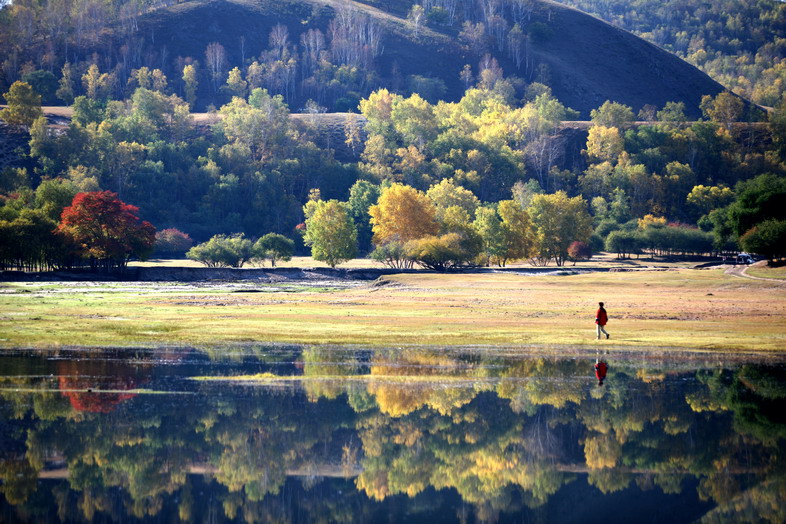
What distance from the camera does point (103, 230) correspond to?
102 metres

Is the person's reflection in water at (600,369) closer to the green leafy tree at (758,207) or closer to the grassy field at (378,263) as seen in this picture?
the green leafy tree at (758,207)

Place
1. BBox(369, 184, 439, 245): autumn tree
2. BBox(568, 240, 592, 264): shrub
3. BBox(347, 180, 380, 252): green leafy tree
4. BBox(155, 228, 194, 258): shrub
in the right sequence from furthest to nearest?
BBox(347, 180, 380, 252): green leafy tree < BBox(155, 228, 194, 258): shrub < BBox(568, 240, 592, 264): shrub < BBox(369, 184, 439, 245): autumn tree

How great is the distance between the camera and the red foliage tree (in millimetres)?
99000

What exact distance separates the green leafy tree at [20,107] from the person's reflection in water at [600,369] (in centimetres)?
16487

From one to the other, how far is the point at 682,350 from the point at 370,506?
84.4 feet

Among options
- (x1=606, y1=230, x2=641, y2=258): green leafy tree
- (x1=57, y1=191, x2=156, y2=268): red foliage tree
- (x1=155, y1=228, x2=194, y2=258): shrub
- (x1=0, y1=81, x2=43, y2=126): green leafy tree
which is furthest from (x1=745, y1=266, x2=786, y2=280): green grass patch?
(x1=0, y1=81, x2=43, y2=126): green leafy tree

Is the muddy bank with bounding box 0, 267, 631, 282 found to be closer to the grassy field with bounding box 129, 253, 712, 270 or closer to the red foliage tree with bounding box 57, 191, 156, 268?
the red foliage tree with bounding box 57, 191, 156, 268

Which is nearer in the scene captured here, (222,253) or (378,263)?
(222,253)

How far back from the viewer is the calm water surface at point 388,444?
18734 millimetres

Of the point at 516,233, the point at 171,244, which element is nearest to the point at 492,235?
the point at 516,233

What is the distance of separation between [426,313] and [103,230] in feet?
173

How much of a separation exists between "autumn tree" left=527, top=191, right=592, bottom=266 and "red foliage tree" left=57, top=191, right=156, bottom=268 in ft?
160

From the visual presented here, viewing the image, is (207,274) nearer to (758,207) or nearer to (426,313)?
(426,313)

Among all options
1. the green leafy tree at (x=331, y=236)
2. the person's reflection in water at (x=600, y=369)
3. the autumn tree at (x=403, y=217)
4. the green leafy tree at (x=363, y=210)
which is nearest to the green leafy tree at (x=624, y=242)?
the autumn tree at (x=403, y=217)
